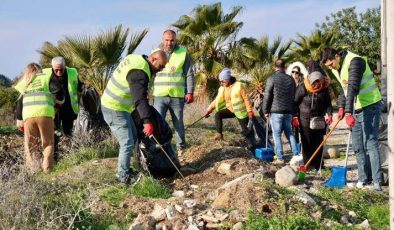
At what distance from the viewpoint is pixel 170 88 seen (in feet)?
25.7

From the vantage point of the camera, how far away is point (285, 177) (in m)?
6.10

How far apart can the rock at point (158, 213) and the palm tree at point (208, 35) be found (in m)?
14.3

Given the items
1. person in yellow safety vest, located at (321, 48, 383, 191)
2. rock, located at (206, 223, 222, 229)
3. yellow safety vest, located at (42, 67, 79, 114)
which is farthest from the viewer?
yellow safety vest, located at (42, 67, 79, 114)

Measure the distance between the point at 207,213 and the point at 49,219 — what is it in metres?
1.34

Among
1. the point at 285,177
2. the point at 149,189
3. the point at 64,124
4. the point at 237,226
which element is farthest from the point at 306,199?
the point at 64,124

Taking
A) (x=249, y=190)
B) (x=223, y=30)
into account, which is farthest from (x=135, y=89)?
(x=223, y=30)

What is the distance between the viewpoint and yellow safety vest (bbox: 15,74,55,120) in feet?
24.4

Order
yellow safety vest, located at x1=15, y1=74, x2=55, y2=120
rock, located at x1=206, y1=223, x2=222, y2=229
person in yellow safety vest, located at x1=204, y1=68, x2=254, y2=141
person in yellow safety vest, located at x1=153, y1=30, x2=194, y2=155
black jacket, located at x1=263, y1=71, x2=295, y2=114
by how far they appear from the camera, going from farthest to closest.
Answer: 1. person in yellow safety vest, located at x1=204, y1=68, x2=254, y2=141
2. black jacket, located at x1=263, y1=71, x2=295, y2=114
3. person in yellow safety vest, located at x1=153, y1=30, x2=194, y2=155
4. yellow safety vest, located at x1=15, y1=74, x2=55, y2=120
5. rock, located at x1=206, y1=223, x2=222, y2=229

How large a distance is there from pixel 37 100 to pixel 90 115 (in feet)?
5.52

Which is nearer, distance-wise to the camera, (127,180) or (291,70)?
(127,180)

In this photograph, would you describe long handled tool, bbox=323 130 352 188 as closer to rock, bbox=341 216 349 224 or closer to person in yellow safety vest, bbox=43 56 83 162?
rock, bbox=341 216 349 224

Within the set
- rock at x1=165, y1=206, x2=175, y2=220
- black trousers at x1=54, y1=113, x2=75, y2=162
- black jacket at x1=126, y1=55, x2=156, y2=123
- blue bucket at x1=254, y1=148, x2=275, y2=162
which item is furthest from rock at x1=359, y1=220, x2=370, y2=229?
black trousers at x1=54, y1=113, x2=75, y2=162

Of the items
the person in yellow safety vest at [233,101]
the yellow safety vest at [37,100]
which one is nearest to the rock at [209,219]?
the yellow safety vest at [37,100]

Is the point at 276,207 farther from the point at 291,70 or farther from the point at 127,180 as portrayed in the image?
the point at 291,70
